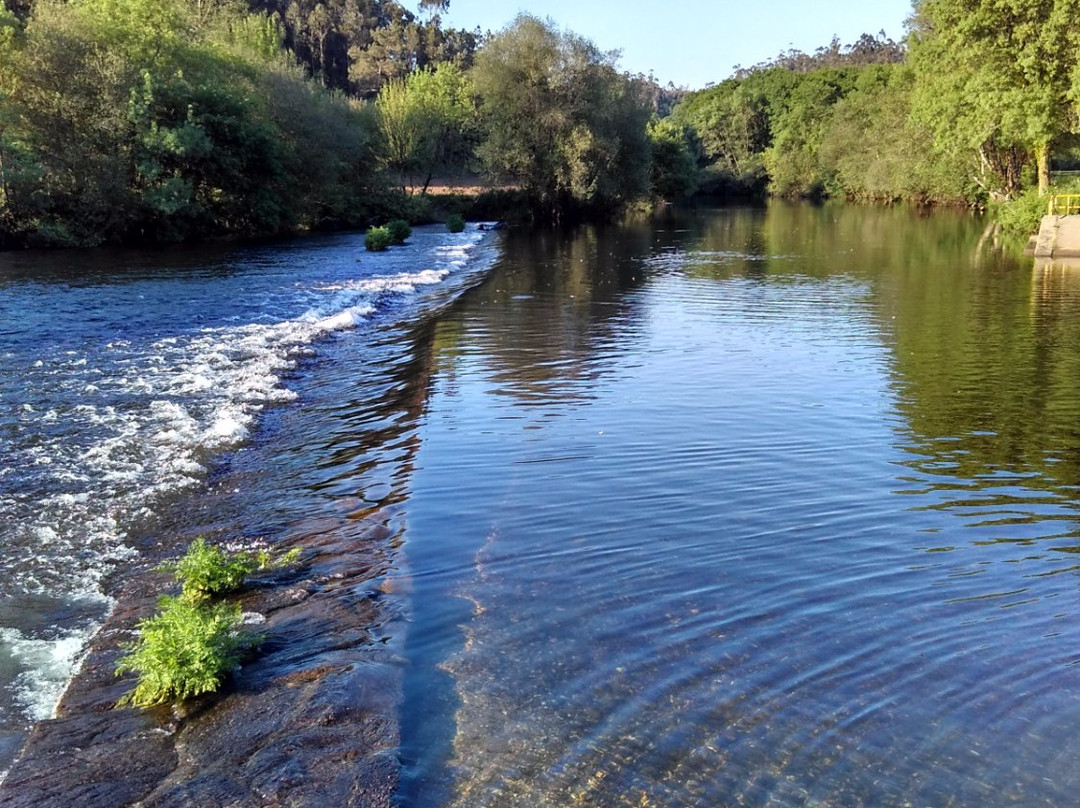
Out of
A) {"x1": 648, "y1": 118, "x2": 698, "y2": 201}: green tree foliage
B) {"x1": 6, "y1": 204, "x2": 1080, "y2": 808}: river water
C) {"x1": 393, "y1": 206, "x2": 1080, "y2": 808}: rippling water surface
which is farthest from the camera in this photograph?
{"x1": 648, "y1": 118, "x2": 698, "y2": 201}: green tree foliage

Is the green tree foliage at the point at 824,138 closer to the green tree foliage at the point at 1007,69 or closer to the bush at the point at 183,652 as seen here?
the green tree foliage at the point at 1007,69

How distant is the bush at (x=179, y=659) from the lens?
4.99 metres

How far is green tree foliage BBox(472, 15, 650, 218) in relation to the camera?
5406cm

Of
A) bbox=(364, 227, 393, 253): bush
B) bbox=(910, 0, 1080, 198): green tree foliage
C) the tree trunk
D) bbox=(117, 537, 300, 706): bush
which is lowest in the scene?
bbox=(117, 537, 300, 706): bush

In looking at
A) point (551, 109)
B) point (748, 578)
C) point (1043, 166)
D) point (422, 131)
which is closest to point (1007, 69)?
point (1043, 166)

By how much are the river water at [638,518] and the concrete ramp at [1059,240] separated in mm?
13754

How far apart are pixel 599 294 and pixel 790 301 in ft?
16.9

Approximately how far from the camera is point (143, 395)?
12.6 meters

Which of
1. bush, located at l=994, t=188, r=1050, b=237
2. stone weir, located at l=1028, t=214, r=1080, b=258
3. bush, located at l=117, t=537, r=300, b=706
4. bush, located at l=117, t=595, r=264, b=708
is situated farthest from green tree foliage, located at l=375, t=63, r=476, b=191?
bush, located at l=117, t=595, r=264, b=708

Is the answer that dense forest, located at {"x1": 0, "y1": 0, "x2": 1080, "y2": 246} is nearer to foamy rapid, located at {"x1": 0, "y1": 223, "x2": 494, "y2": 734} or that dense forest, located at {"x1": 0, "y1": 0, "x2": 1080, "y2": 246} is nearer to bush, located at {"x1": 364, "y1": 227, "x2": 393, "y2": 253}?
bush, located at {"x1": 364, "y1": 227, "x2": 393, "y2": 253}

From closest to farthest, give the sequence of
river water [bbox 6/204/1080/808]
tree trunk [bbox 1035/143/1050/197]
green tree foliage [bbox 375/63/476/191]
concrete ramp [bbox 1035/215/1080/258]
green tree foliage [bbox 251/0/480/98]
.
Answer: river water [bbox 6/204/1080/808] < concrete ramp [bbox 1035/215/1080/258] < tree trunk [bbox 1035/143/1050/197] < green tree foliage [bbox 375/63/476/191] < green tree foliage [bbox 251/0/480/98]

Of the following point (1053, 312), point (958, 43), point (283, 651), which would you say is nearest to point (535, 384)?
point (283, 651)

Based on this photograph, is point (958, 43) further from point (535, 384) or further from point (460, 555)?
point (460, 555)

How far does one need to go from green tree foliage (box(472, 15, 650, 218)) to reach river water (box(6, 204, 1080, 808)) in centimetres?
3799
